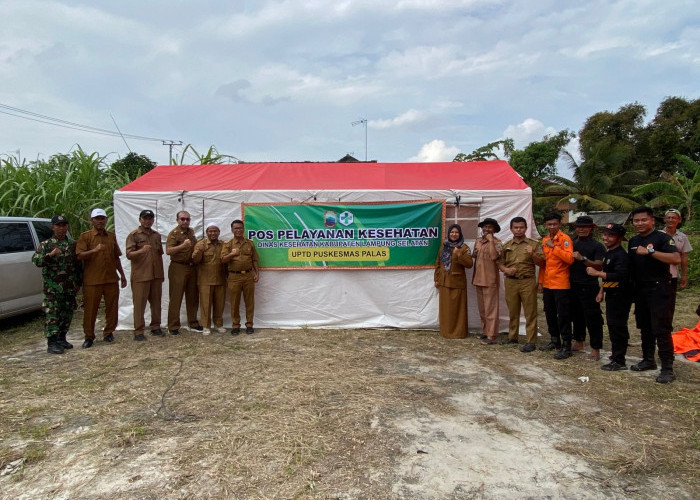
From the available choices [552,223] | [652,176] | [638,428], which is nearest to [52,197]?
[552,223]

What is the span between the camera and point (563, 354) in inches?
187

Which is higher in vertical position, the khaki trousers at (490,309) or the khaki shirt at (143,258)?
the khaki shirt at (143,258)

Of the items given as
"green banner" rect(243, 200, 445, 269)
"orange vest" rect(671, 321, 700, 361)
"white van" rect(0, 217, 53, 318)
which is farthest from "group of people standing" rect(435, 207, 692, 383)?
"white van" rect(0, 217, 53, 318)

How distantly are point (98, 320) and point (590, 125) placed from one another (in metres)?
27.3

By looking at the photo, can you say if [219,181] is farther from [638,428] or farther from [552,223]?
[638,428]

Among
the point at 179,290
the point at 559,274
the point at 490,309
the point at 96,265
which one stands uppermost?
the point at 96,265

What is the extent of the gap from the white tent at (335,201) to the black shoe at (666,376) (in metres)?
1.98

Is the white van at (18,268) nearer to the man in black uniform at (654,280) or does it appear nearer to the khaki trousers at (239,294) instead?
the khaki trousers at (239,294)

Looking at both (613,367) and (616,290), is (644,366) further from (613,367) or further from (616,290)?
(616,290)

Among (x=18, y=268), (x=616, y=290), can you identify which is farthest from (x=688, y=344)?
(x=18, y=268)

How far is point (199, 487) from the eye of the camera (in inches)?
95.3

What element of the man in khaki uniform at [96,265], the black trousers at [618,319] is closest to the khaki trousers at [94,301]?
the man in khaki uniform at [96,265]

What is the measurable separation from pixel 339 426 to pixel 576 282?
3.11 meters

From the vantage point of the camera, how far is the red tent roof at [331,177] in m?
6.07
